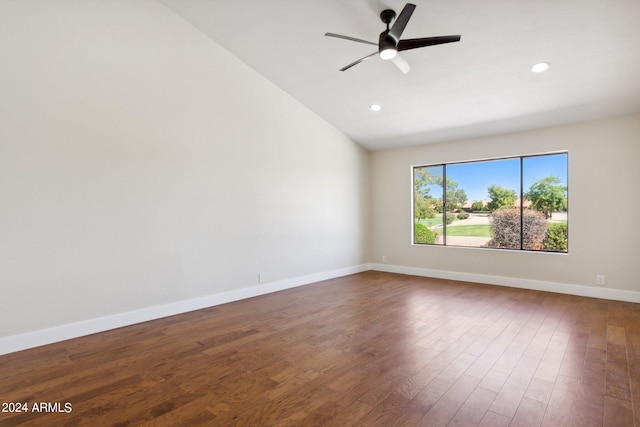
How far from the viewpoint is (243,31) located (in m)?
3.96

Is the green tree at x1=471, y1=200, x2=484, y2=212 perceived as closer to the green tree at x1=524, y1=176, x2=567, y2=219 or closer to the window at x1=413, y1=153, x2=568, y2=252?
the window at x1=413, y1=153, x2=568, y2=252

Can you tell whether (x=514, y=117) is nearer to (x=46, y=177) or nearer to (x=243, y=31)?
(x=243, y=31)

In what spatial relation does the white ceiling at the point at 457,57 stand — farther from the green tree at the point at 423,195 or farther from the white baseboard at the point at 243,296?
the white baseboard at the point at 243,296

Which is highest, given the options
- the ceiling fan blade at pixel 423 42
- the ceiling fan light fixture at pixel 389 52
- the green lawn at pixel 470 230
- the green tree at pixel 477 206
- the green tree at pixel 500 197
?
the ceiling fan blade at pixel 423 42

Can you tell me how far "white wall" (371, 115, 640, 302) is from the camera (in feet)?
14.2

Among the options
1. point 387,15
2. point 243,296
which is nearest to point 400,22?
point 387,15

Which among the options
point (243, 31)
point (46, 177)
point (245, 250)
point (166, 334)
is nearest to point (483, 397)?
point (166, 334)

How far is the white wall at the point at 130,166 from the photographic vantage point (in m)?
2.92

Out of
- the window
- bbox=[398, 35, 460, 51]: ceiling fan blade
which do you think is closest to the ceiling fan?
bbox=[398, 35, 460, 51]: ceiling fan blade

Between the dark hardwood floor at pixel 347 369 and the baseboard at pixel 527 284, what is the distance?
1.67 feet

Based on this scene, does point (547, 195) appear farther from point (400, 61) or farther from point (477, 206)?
point (400, 61)

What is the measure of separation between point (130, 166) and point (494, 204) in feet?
19.6

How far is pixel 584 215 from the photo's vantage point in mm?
4621

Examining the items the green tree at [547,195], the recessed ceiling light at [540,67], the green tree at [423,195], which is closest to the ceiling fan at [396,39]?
the recessed ceiling light at [540,67]
